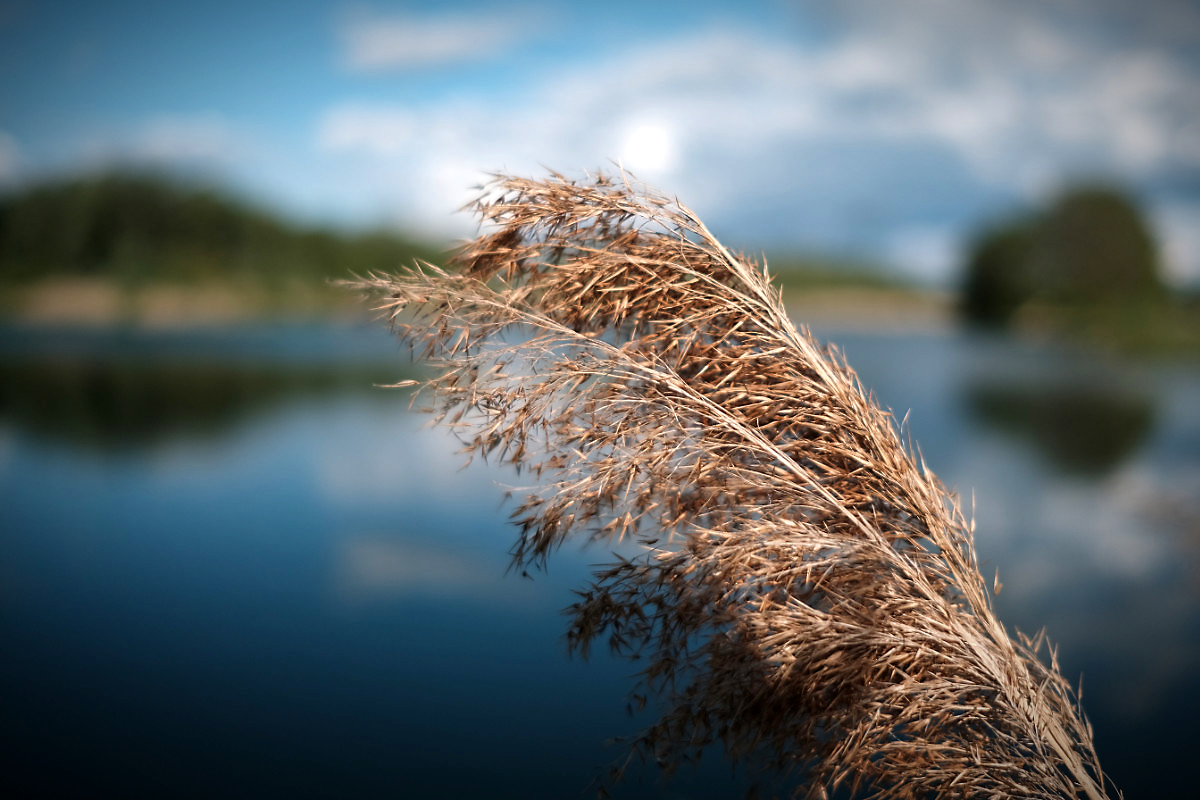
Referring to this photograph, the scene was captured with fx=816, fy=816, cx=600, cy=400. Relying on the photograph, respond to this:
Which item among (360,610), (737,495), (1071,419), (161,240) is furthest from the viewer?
(161,240)

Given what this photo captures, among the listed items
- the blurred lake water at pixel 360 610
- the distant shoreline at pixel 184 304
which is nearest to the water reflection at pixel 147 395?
the blurred lake water at pixel 360 610

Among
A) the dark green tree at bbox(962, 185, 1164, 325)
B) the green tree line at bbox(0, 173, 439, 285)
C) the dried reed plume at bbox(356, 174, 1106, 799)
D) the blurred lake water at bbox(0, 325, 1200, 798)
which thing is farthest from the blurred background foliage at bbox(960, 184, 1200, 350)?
the dried reed plume at bbox(356, 174, 1106, 799)

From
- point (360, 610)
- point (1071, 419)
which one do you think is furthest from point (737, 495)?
point (1071, 419)

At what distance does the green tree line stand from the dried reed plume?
140 feet

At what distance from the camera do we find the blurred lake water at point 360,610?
6039 mm

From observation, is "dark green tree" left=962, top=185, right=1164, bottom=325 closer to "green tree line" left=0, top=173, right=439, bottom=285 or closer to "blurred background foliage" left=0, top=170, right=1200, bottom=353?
"blurred background foliage" left=0, top=170, right=1200, bottom=353

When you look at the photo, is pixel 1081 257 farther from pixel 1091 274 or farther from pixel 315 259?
pixel 315 259

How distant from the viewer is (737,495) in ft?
10.5

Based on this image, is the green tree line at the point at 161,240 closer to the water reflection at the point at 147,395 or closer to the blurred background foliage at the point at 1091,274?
the water reflection at the point at 147,395

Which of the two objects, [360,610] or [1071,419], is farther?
[1071,419]

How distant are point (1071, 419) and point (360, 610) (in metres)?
27.8

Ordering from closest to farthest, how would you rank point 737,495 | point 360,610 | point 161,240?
1. point 737,495
2. point 360,610
3. point 161,240

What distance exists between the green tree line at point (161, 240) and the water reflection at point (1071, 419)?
29.2 meters

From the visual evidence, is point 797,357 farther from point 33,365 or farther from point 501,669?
point 33,365
